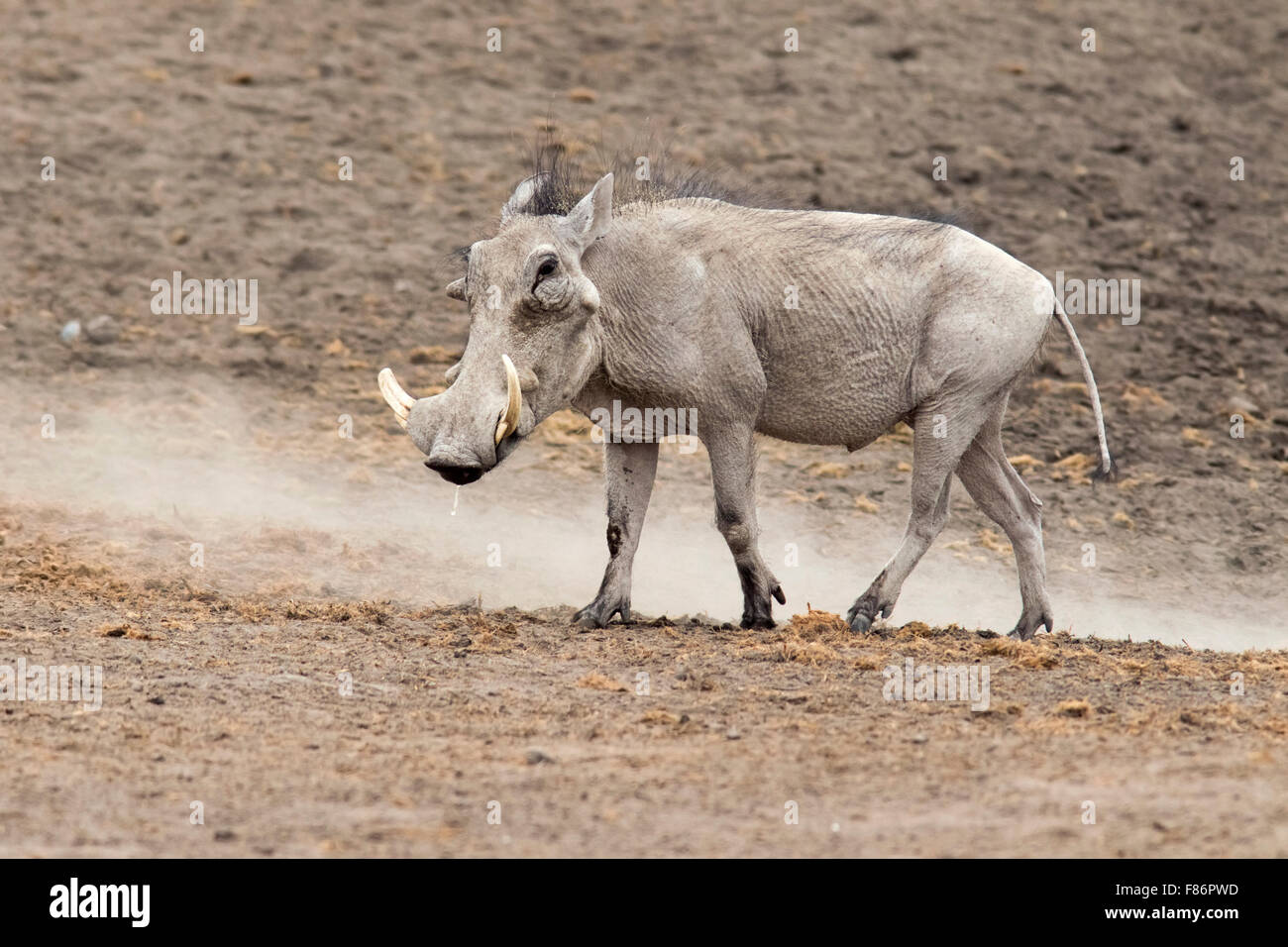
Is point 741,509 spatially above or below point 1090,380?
below

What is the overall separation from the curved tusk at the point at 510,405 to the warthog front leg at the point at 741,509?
3.95 feet

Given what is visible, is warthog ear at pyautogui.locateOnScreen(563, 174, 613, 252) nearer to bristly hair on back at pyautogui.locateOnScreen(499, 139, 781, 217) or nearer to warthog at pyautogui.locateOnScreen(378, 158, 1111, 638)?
warthog at pyautogui.locateOnScreen(378, 158, 1111, 638)

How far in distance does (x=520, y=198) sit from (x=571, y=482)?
3.92 meters

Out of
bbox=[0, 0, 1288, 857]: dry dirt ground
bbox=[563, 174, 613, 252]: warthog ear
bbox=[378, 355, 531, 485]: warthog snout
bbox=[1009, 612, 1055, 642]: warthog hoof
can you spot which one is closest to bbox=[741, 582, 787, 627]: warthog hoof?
bbox=[0, 0, 1288, 857]: dry dirt ground

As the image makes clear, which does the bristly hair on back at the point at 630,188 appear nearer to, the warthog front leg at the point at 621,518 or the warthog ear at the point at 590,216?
Answer: the warthog ear at the point at 590,216

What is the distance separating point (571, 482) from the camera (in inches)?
487

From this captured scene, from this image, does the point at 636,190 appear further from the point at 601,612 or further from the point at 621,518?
the point at 601,612

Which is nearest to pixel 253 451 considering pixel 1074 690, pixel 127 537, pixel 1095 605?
pixel 127 537

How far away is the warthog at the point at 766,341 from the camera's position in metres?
8.56

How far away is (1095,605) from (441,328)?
6301 mm

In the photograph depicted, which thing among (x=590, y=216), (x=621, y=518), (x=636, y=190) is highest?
(x=636, y=190)

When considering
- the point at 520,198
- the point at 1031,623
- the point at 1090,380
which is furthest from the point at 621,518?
the point at 1090,380

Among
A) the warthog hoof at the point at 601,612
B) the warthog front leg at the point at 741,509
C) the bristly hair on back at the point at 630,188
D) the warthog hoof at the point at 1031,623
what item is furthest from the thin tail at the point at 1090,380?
the warthog hoof at the point at 601,612

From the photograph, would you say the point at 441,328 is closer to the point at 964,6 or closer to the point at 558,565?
the point at 558,565
